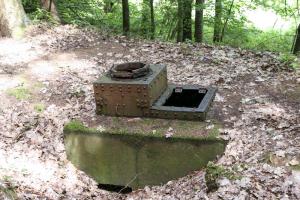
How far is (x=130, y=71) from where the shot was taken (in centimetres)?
662

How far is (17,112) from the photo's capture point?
6719 millimetres

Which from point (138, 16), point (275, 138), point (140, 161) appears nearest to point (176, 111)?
point (140, 161)

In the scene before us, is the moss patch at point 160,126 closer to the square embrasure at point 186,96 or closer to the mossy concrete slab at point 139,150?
the mossy concrete slab at point 139,150

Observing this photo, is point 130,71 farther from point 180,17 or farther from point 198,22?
point 180,17

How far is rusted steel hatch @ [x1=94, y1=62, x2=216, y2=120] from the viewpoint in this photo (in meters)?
6.08

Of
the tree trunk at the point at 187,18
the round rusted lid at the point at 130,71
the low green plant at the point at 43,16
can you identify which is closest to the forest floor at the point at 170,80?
the round rusted lid at the point at 130,71

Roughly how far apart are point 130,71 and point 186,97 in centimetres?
112

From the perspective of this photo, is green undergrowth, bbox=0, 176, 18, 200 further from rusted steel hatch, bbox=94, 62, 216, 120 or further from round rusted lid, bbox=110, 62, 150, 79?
round rusted lid, bbox=110, 62, 150, 79

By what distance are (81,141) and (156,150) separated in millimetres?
1273

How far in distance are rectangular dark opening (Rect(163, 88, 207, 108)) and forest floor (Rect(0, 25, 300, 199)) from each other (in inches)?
13.7

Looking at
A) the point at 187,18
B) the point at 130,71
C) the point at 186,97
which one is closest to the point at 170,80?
the point at 186,97

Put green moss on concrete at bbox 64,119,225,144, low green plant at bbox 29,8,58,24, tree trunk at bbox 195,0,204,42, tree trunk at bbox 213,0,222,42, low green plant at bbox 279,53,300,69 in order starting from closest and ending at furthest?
1. green moss on concrete at bbox 64,119,225,144
2. low green plant at bbox 279,53,300,69
3. low green plant at bbox 29,8,58,24
4. tree trunk at bbox 195,0,204,42
5. tree trunk at bbox 213,0,222,42

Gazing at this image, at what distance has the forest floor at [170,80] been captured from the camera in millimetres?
4926

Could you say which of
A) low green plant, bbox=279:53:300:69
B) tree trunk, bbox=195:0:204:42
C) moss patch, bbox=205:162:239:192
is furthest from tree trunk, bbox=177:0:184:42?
moss patch, bbox=205:162:239:192
